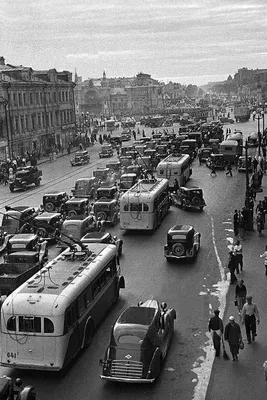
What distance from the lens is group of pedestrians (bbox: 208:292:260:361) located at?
1614 cm

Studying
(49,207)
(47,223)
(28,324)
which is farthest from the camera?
(49,207)

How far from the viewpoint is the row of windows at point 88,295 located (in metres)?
16.2

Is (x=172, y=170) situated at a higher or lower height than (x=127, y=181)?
higher

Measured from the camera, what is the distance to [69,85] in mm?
90625

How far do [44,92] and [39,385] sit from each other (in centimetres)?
6809

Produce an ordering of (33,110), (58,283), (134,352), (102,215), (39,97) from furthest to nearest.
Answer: (39,97) → (33,110) → (102,215) → (58,283) → (134,352)

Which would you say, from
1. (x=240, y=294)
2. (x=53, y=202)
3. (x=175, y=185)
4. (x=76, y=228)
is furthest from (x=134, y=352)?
(x=175, y=185)

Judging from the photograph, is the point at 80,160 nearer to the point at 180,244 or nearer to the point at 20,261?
the point at 180,244

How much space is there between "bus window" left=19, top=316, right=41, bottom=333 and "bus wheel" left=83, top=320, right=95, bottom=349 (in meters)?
1.97

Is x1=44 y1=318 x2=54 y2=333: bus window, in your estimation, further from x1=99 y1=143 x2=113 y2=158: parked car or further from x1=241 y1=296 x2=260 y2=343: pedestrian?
x1=99 y1=143 x2=113 y2=158: parked car

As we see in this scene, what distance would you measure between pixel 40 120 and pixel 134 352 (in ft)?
219

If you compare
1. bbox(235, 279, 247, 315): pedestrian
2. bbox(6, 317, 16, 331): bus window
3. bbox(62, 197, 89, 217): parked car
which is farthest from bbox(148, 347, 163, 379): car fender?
bbox(62, 197, 89, 217): parked car

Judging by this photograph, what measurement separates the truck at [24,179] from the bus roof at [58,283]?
2899 cm

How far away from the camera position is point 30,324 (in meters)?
15.8
